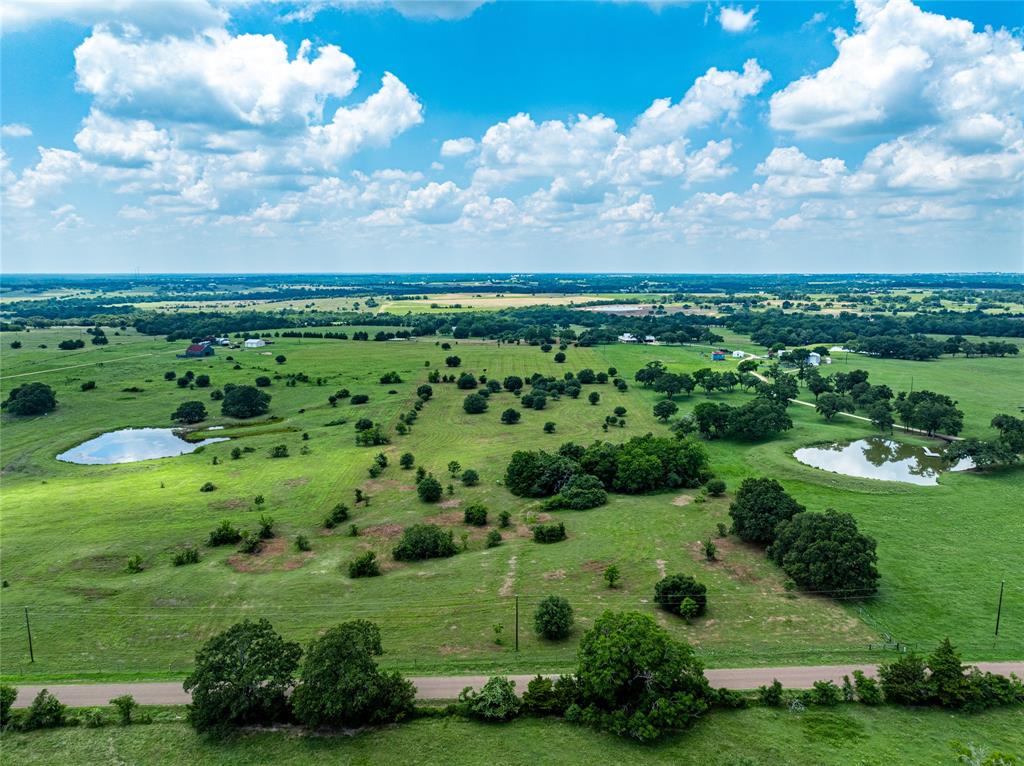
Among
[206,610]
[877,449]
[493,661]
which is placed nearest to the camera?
[493,661]

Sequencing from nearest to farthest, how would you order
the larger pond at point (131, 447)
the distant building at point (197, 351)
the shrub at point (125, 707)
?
the shrub at point (125, 707) → the larger pond at point (131, 447) → the distant building at point (197, 351)

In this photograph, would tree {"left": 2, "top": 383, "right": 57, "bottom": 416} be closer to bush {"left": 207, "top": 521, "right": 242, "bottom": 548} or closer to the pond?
bush {"left": 207, "top": 521, "right": 242, "bottom": 548}

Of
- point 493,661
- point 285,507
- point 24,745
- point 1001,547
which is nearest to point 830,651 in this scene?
point 493,661

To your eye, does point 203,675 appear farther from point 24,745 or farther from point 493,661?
point 493,661

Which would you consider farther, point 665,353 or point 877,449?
point 665,353

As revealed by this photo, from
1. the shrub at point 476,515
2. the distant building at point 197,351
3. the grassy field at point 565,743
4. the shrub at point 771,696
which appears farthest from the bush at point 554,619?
the distant building at point 197,351

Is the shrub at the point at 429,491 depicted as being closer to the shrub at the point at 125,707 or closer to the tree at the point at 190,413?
the shrub at the point at 125,707
